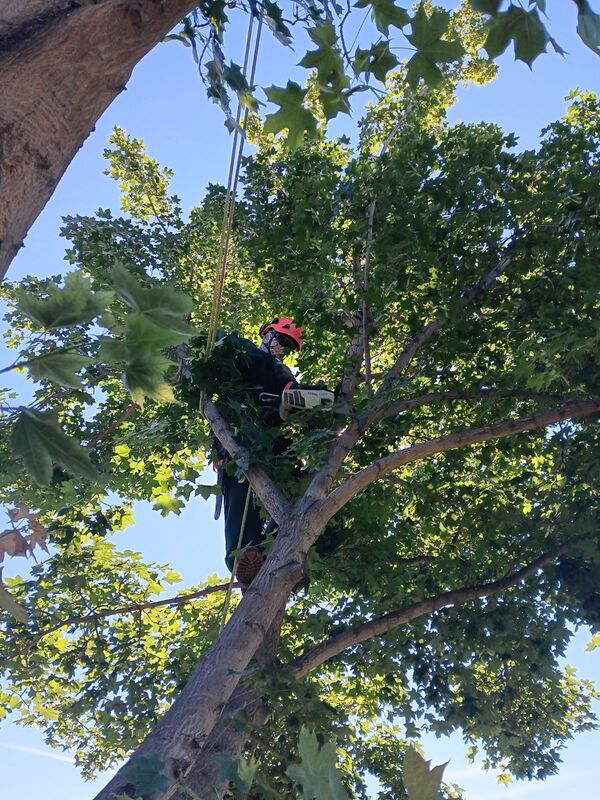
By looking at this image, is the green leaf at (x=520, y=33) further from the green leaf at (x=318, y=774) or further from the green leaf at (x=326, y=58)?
the green leaf at (x=318, y=774)

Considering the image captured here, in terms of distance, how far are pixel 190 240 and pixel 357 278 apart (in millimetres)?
3634

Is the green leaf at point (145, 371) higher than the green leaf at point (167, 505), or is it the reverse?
the green leaf at point (167, 505)

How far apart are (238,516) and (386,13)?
13.6ft

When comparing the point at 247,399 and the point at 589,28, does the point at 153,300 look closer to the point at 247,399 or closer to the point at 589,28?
the point at 589,28

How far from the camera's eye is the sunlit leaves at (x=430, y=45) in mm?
2736

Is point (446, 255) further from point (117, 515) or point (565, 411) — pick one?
point (117, 515)

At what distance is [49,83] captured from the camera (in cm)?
175

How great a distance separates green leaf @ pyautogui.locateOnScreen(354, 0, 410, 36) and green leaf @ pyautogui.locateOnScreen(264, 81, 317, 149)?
364 mm

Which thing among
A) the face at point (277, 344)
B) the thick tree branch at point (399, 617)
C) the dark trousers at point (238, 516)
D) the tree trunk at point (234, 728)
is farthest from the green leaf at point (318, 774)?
the face at point (277, 344)

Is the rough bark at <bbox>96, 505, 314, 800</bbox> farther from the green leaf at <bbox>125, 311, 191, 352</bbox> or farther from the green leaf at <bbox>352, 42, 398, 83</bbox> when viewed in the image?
the green leaf at <bbox>352, 42, 398, 83</bbox>

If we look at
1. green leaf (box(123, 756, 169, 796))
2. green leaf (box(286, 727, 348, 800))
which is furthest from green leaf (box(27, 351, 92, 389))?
green leaf (box(123, 756, 169, 796))

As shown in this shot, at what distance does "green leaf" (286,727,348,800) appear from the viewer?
942mm

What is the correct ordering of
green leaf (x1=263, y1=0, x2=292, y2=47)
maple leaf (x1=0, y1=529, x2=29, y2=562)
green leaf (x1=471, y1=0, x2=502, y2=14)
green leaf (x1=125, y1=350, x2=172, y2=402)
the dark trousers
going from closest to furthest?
green leaf (x1=125, y1=350, x2=172, y2=402)
maple leaf (x1=0, y1=529, x2=29, y2=562)
green leaf (x1=471, y1=0, x2=502, y2=14)
green leaf (x1=263, y1=0, x2=292, y2=47)
the dark trousers

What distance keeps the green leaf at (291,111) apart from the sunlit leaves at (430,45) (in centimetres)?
43
